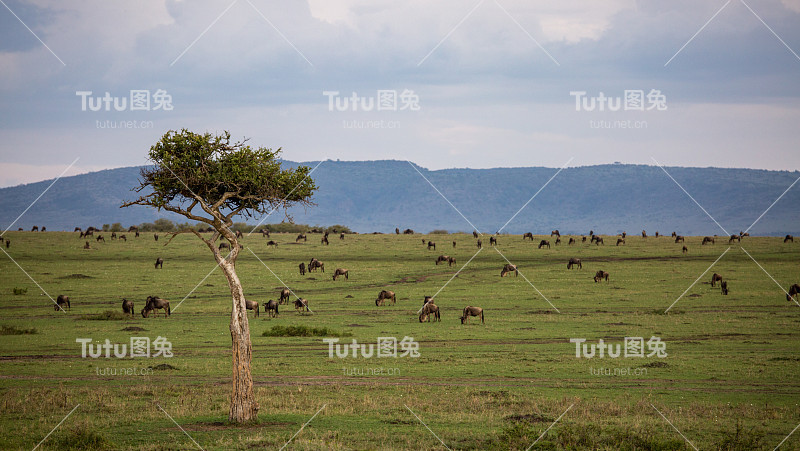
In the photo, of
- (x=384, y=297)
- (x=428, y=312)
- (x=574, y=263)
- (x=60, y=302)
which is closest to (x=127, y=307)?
(x=60, y=302)

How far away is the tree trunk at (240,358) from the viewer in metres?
18.6

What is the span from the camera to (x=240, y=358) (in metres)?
18.6

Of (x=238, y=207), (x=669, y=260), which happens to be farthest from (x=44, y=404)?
(x=669, y=260)

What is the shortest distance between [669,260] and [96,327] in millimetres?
58950

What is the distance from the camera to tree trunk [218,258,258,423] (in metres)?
18.6

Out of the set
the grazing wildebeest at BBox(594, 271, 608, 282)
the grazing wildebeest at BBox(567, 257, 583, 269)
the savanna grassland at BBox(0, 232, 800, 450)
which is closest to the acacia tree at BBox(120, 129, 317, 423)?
the savanna grassland at BBox(0, 232, 800, 450)

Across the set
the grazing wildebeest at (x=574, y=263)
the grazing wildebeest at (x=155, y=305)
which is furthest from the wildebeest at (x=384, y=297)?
the grazing wildebeest at (x=574, y=263)

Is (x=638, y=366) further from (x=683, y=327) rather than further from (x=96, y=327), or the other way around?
(x=96, y=327)

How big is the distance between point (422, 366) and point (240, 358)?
12.3 meters

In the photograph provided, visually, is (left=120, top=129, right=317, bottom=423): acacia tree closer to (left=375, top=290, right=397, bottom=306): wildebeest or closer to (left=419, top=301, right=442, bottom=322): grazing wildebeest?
(left=419, top=301, right=442, bottom=322): grazing wildebeest

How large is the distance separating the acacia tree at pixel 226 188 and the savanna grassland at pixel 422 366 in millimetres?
1857

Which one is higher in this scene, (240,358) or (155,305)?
(155,305)

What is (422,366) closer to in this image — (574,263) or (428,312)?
(428,312)

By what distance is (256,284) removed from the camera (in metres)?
62.1
